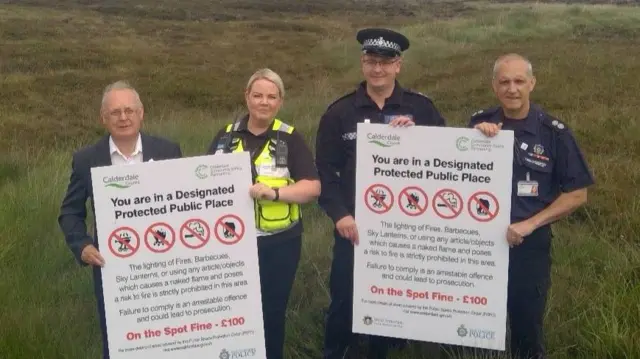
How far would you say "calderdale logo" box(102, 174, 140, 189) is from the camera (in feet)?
12.8

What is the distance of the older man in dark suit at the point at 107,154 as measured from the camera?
392 centimetres

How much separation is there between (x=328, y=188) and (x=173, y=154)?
995mm

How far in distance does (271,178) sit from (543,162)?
1.57 metres

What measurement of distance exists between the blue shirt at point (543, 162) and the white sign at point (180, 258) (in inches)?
61.6

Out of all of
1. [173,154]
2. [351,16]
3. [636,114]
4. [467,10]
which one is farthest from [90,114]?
[467,10]

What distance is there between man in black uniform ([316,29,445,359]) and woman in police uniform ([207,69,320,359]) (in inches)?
13.4

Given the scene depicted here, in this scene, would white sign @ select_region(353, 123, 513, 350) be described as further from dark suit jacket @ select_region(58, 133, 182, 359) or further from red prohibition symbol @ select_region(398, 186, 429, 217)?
dark suit jacket @ select_region(58, 133, 182, 359)

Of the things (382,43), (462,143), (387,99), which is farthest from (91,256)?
(462,143)

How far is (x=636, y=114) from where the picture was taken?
12141mm

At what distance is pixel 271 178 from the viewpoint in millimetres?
4074

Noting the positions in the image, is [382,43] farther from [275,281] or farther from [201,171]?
[275,281]

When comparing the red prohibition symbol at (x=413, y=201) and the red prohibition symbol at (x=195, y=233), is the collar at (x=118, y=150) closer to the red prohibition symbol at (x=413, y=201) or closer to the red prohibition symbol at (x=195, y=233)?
the red prohibition symbol at (x=195, y=233)

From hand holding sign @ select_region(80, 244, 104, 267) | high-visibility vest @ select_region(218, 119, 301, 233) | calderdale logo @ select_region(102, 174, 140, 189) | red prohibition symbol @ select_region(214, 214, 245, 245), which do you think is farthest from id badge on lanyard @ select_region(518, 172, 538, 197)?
hand holding sign @ select_region(80, 244, 104, 267)

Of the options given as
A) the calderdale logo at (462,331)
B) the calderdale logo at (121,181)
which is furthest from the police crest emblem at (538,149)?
the calderdale logo at (121,181)
